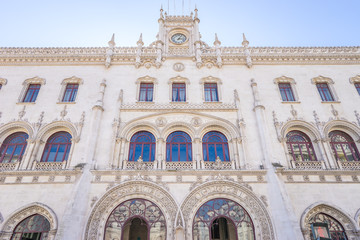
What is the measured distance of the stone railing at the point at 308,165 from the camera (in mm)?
15109

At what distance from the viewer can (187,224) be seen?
43.1 feet

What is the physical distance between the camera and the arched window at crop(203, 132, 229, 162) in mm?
16047

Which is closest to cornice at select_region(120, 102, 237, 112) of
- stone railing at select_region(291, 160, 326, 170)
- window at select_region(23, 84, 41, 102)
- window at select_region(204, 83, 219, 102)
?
window at select_region(204, 83, 219, 102)

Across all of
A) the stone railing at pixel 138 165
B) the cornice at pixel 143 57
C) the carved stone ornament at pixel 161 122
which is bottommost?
the stone railing at pixel 138 165

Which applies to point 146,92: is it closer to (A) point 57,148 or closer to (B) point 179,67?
(B) point 179,67

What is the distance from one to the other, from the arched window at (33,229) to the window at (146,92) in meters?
10.7

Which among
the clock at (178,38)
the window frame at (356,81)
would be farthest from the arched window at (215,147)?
the window frame at (356,81)

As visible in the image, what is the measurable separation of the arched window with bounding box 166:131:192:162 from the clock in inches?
401

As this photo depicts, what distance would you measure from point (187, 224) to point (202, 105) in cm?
880

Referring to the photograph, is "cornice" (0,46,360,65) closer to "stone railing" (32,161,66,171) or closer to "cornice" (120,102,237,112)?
"cornice" (120,102,237,112)

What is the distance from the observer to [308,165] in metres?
15.4

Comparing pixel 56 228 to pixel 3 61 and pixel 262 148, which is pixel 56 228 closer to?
pixel 262 148

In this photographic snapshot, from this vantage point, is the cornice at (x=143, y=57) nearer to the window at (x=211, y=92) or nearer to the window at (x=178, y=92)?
the window at (x=211, y=92)

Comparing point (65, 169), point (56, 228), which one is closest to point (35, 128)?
point (65, 169)
